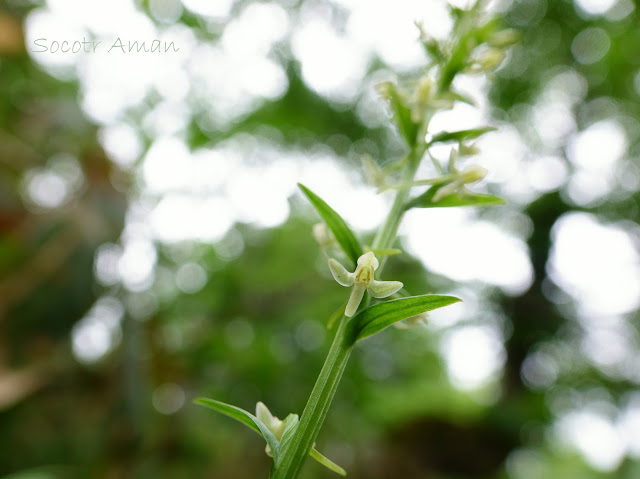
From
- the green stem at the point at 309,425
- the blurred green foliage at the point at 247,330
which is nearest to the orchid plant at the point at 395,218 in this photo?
the green stem at the point at 309,425

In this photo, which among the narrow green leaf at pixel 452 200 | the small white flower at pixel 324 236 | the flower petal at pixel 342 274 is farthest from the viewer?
the small white flower at pixel 324 236

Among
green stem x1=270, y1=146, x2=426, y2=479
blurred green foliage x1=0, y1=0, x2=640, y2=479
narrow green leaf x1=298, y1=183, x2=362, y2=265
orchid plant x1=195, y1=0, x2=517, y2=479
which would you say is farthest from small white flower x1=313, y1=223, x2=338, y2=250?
blurred green foliage x1=0, y1=0, x2=640, y2=479

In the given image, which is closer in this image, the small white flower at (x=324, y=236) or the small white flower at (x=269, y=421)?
the small white flower at (x=269, y=421)

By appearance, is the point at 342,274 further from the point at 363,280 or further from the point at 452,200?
the point at 452,200

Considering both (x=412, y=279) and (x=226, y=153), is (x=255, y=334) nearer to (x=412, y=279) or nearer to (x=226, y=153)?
(x=412, y=279)

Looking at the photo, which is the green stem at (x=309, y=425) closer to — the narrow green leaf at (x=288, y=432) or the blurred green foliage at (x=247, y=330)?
the narrow green leaf at (x=288, y=432)

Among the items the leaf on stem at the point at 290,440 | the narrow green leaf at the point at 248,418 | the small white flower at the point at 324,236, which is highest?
the small white flower at the point at 324,236
